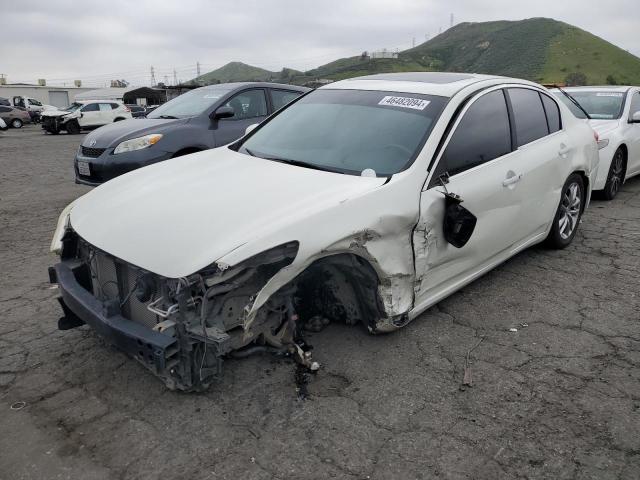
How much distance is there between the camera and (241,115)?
7129 millimetres

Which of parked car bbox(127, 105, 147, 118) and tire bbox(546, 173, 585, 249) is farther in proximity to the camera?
parked car bbox(127, 105, 147, 118)

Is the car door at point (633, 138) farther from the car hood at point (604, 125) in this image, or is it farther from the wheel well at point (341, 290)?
the wheel well at point (341, 290)

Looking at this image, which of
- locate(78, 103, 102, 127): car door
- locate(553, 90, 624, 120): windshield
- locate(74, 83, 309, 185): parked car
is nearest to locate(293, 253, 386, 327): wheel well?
locate(74, 83, 309, 185): parked car

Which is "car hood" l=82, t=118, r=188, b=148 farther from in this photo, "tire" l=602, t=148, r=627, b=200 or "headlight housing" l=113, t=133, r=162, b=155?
"tire" l=602, t=148, r=627, b=200

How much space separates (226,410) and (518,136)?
2.89m

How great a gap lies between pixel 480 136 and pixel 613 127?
4304 millimetres

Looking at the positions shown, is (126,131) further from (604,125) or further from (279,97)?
(604,125)

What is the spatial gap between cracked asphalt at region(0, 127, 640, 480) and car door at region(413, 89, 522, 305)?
387mm

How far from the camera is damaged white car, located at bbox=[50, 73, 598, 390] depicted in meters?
2.43

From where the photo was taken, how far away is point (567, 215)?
486cm

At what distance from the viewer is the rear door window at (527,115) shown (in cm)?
400

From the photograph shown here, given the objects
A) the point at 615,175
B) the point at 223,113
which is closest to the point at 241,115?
the point at 223,113

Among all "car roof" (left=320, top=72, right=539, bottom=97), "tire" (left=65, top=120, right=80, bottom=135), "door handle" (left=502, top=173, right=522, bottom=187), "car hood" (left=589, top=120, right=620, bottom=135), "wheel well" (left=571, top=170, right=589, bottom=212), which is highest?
"car roof" (left=320, top=72, right=539, bottom=97)

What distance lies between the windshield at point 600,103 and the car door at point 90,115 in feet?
72.1
